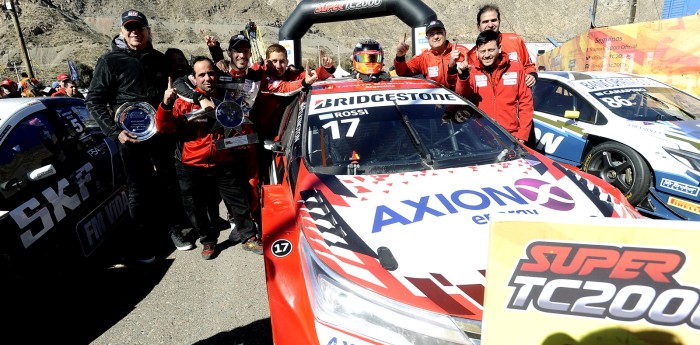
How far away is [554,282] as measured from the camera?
1226 mm

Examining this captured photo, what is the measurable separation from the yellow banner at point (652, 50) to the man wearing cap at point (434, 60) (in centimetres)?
777

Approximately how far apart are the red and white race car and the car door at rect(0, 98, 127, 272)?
5.01ft

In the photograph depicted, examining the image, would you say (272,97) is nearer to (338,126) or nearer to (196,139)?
(196,139)

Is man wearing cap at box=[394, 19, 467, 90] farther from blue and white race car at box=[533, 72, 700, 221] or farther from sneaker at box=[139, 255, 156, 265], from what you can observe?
sneaker at box=[139, 255, 156, 265]

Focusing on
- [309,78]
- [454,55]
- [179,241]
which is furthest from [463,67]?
[179,241]

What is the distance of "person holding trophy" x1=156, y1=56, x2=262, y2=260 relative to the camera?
3137 mm

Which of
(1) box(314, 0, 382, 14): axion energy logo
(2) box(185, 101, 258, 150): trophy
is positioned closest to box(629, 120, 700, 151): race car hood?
(2) box(185, 101, 258, 150): trophy

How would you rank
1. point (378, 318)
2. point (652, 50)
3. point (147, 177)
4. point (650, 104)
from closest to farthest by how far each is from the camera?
point (378, 318) → point (147, 177) → point (650, 104) → point (652, 50)

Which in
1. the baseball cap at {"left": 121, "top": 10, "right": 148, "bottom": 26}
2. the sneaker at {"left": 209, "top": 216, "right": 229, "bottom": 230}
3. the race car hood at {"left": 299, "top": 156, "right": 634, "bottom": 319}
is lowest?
the sneaker at {"left": 209, "top": 216, "right": 229, "bottom": 230}

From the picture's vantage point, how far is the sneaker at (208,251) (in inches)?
144

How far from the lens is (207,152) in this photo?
3340mm

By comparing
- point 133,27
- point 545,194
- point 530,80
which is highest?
point 133,27

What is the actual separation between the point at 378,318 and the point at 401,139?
1394 mm

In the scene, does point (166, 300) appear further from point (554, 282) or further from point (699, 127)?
point (699, 127)
